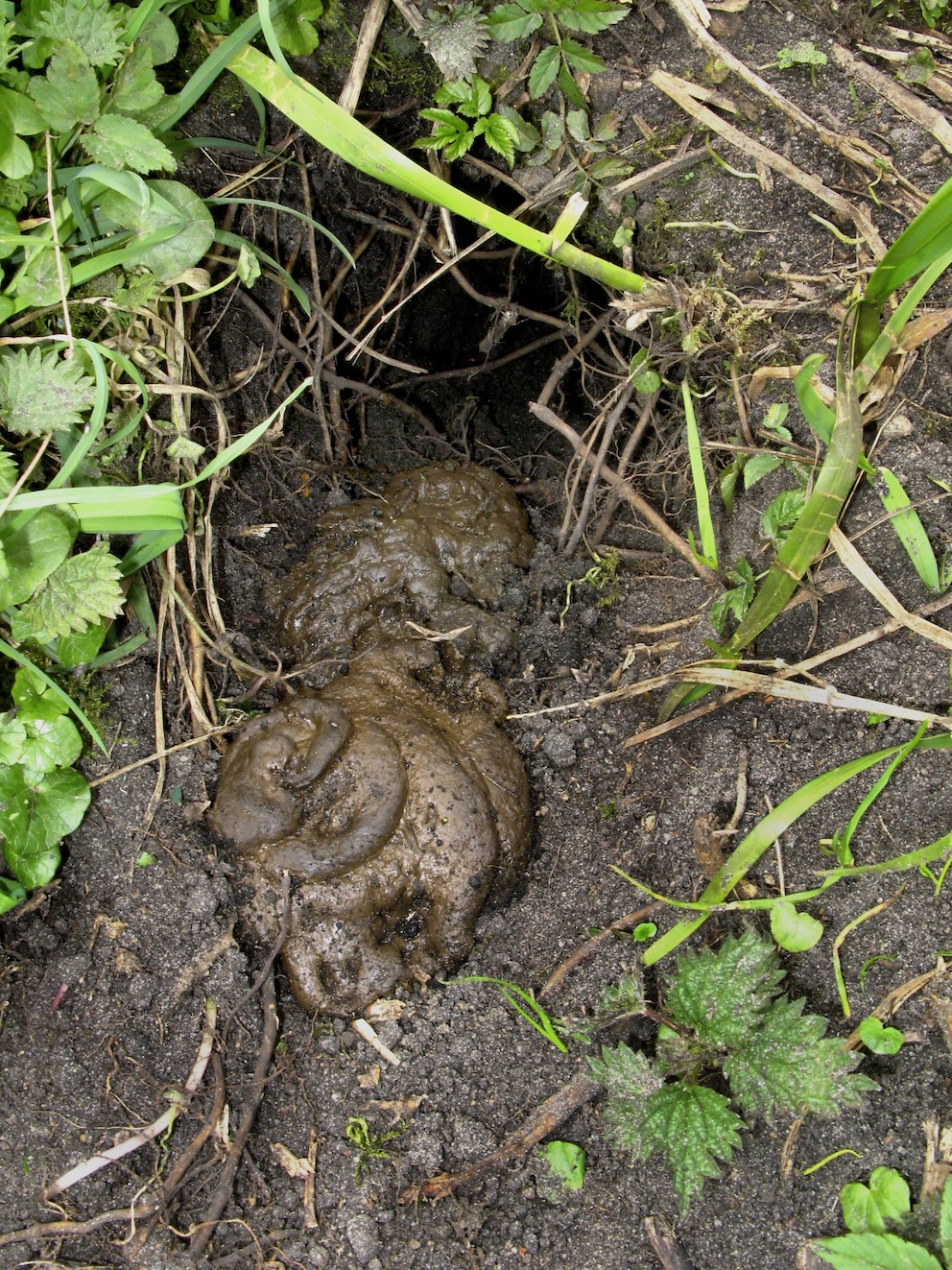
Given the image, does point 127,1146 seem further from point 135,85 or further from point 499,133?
point 499,133

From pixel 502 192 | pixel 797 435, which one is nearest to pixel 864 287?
pixel 797 435

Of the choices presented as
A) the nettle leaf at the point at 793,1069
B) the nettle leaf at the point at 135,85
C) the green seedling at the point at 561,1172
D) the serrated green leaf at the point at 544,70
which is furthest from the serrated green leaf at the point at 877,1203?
the nettle leaf at the point at 135,85

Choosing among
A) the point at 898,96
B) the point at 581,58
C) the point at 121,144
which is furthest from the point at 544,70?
the point at 121,144

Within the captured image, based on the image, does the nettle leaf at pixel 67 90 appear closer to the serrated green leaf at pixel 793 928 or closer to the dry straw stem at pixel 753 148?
the dry straw stem at pixel 753 148

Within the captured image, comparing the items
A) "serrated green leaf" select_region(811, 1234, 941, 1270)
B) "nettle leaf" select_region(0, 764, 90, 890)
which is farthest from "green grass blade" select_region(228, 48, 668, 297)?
"serrated green leaf" select_region(811, 1234, 941, 1270)

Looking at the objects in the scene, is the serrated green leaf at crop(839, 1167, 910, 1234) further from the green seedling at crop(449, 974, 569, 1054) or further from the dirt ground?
the green seedling at crop(449, 974, 569, 1054)
